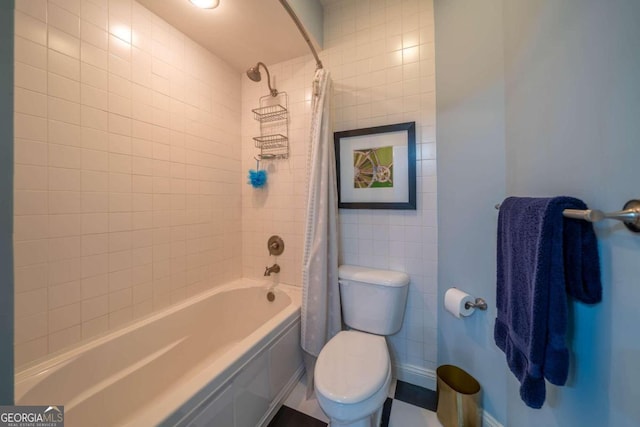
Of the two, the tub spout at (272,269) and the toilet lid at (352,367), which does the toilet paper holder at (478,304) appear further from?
the tub spout at (272,269)

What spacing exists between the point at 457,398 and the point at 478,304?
49 centimetres

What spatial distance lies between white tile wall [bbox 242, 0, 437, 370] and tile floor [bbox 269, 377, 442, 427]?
165 millimetres

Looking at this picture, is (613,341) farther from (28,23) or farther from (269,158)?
(28,23)

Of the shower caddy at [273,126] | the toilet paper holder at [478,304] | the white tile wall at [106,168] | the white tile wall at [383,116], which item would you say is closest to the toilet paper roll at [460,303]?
the toilet paper holder at [478,304]

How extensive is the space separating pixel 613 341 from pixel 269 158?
1.90 metres

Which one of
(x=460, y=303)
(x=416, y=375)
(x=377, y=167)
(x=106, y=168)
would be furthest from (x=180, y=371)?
(x=377, y=167)

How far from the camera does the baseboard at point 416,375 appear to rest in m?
1.40

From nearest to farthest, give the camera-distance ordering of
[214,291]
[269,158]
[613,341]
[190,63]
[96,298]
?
1. [613,341]
2. [96,298]
3. [190,63]
4. [214,291]
5. [269,158]

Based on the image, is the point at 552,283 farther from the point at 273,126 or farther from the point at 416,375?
the point at 273,126

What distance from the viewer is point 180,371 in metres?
1.38

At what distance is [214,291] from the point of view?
170 centimetres

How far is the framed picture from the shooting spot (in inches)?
54.9

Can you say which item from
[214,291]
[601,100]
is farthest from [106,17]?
[601,100]

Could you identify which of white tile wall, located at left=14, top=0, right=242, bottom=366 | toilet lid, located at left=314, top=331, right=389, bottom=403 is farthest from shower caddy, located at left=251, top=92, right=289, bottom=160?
toilet lid, located at left=314, top=331, right=389, bottom=403
